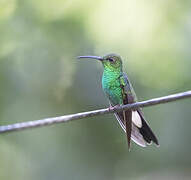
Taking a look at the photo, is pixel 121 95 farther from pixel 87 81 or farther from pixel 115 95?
pixel 87 81

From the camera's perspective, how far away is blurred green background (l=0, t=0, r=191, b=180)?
7.12 metres

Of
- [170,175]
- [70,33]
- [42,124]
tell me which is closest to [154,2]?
[70,33]

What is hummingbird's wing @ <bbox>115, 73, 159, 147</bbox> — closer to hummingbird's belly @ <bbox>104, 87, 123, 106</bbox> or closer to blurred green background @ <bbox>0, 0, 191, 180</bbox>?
hummingbird's belly @ <bbox>104, 87, 123, 106</bbox>

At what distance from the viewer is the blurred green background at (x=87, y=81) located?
280 inches

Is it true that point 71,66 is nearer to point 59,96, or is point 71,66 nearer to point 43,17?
point 59,96

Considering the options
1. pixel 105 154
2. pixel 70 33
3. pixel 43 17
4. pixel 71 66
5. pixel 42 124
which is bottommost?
pixel 42 124

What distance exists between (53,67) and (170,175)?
7.80 ft

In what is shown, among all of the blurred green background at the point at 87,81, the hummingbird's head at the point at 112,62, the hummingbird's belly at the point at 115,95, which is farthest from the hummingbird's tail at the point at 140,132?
the blurred green background at the point at 87,81

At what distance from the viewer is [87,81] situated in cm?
718

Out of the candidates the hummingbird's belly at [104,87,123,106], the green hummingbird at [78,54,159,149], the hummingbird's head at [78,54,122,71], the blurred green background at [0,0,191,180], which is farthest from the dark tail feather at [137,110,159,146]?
the blurred green background at [0,0,191,180]

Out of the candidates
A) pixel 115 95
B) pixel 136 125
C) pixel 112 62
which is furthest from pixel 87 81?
pixel 136 125

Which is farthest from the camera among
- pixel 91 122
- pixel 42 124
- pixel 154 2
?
pixel 154 2

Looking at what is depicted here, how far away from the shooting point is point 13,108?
293 inches

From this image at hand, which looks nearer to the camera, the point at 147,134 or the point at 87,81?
the point at 147,134
